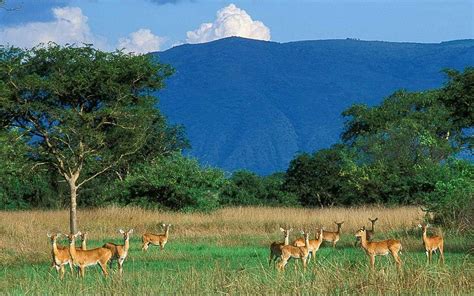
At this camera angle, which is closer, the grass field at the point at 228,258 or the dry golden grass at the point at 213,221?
the grass field at the point at 228,258

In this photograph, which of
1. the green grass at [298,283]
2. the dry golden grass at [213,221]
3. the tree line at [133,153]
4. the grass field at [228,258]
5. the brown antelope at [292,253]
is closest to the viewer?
the green grass at [298,283]

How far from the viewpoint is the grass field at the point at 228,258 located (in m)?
12.8

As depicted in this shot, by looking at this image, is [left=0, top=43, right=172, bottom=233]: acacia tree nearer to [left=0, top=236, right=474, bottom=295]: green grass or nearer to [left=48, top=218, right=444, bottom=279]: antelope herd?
[left=48, top=218, right=444, bottom=279]: antelope herd

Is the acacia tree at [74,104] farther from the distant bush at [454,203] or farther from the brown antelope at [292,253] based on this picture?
the brown antelope at [292,253]

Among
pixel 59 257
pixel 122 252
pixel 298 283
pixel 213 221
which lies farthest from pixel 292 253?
pixel 213 221

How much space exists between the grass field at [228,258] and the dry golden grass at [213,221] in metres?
0.04

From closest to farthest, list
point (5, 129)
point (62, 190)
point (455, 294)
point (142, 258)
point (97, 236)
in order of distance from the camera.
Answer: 1. point (455, 294)
2. point (142, 258)
3. point (97, 236)
4. point (5, 129)
5. point (62, 190)

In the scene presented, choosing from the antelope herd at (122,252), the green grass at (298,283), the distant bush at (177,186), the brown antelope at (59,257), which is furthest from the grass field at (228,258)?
the distant bush at (177,186)

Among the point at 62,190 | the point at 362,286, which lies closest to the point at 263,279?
the point at 362,286

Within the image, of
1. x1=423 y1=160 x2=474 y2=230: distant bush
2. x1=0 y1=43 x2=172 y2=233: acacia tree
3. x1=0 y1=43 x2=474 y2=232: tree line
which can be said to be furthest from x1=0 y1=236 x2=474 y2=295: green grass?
x1=0 y1=43 x2=172 y2=233: acacia tree

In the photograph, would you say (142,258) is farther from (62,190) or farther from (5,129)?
(62,190)

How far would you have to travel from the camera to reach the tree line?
3122 cm

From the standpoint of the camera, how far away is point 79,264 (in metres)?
17.1

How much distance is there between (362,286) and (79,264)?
648 cm
